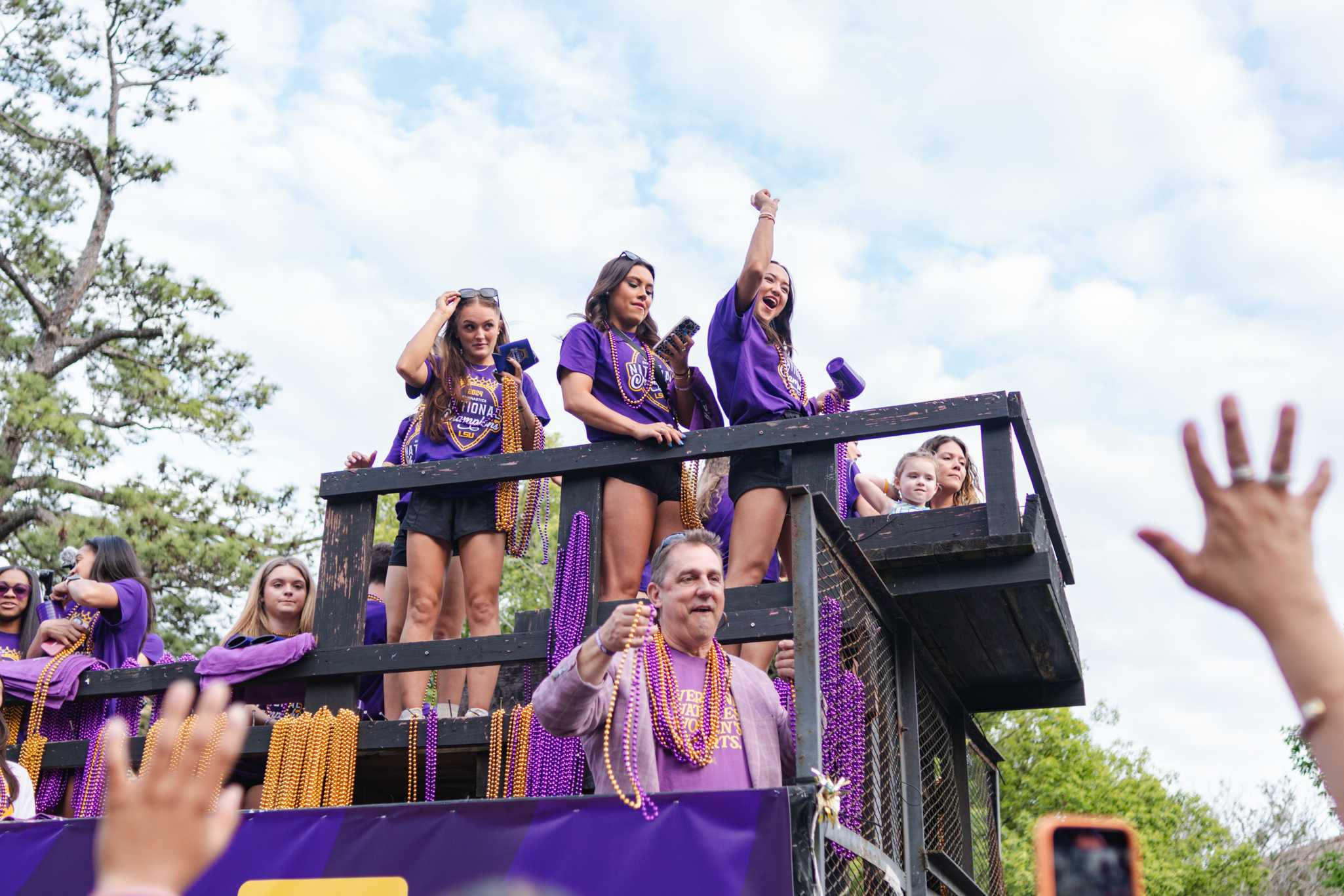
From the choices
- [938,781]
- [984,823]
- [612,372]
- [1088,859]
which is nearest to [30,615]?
[612,372]

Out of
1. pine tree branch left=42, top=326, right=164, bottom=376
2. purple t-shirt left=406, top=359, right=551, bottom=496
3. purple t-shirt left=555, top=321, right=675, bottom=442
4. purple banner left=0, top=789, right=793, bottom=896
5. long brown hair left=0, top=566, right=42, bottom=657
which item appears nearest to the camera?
purple banner left=0, top=789, right=793, bottom=896

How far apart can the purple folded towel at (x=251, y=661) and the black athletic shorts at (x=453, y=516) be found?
0.67 metres

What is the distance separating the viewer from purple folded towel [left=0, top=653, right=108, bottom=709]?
20.6 ft

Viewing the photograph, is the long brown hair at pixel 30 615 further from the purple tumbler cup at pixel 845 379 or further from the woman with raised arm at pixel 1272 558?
the woman with raised arm at pixel 1272 558

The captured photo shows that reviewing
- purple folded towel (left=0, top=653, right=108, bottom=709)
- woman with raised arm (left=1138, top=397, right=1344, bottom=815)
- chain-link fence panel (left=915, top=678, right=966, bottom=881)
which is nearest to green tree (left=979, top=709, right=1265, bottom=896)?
chain-link fence panel (left=915, top=678, right=966, bottom=881)

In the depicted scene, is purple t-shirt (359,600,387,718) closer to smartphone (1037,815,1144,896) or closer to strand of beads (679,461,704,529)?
→ strand of beads (679,461,704,529)

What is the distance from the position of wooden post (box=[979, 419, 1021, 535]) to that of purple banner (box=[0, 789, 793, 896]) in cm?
177

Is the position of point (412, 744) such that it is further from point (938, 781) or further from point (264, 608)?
point (938, 781)

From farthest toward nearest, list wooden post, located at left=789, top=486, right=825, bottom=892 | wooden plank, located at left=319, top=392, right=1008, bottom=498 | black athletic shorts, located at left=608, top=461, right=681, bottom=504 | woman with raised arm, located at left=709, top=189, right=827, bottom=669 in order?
black athletic shorts, located at left=608, top=461, right=681, bottom=504, woman with raised arm, located at left=709, top=189, right=827, bottom=669, wooden plank, located at left=319, top=392, right=1008, bottom=498, wooden post, located at left=789, top=486, right=825, bottom=892

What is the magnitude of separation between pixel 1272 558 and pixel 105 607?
616 cm

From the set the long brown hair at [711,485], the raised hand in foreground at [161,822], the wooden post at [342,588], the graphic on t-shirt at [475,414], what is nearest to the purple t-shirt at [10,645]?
the wooden post at [342,588]

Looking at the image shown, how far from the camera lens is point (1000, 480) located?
5312 millimetres

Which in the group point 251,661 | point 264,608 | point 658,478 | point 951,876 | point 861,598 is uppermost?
point 658,478

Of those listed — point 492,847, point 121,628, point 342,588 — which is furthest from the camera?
point 121,628
